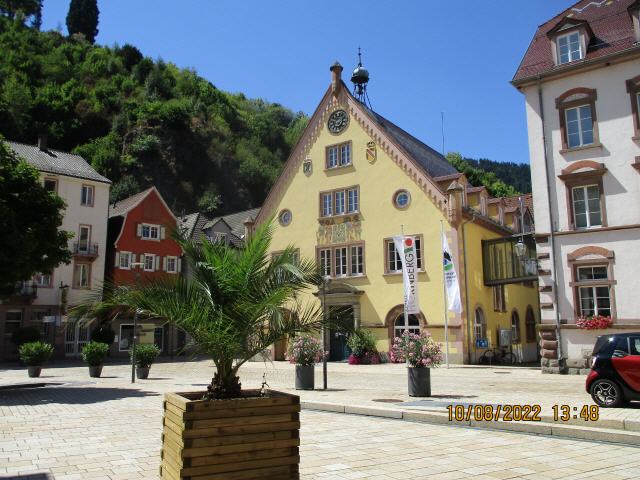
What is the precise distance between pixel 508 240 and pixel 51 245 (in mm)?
21608

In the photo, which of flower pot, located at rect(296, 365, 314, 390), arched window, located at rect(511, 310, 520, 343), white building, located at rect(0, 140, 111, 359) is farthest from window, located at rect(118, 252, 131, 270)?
flower pot, located at rect(296, 365, 314, 390)

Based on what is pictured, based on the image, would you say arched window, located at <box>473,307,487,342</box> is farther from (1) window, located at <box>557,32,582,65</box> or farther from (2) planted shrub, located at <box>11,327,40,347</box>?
(2) planted shrub, located at <box>11,327,40,347</box>

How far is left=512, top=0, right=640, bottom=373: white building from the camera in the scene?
2042 cm

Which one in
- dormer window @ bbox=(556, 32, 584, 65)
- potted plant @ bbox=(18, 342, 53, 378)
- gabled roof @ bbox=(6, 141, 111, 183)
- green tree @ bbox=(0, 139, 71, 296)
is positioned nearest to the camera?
green tree @ bbox=(0, 139, 71, 296)

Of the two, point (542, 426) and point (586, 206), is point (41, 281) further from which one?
point (542, 426)

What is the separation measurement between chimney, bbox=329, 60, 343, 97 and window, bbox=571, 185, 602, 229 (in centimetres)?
1768

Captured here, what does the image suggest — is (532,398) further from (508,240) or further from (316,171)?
(316,171)

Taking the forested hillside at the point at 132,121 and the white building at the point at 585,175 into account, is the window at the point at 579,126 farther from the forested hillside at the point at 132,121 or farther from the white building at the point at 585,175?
the forested hillside at the point at 132,121

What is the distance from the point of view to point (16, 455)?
7.77m

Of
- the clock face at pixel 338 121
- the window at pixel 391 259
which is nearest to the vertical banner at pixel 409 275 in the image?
the window at pixel 391 259

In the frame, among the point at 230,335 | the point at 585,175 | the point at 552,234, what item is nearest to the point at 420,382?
the point at 230,335

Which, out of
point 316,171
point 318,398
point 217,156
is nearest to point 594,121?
point 318,398

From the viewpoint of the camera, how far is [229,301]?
6305 millimetres

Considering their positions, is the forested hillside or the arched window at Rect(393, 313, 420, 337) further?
the forested hillside
